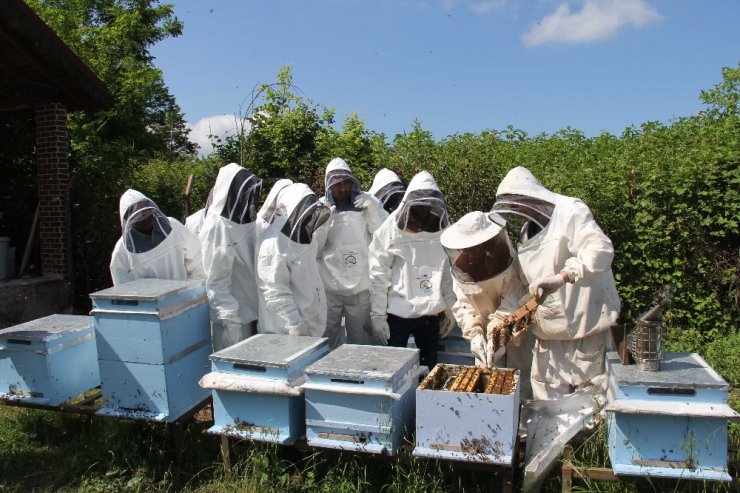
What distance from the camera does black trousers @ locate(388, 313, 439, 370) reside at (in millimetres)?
4281

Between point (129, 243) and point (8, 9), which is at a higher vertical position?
point (8, 9)

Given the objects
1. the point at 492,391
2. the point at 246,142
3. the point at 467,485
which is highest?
the point at 246,142

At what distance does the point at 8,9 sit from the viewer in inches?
251

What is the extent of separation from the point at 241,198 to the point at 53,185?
4627 millimetres

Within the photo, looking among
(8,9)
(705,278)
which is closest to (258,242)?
(705,278)

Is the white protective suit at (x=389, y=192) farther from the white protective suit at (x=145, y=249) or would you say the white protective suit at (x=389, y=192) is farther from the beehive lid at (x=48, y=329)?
the beehive lid at (x=48, y=329)

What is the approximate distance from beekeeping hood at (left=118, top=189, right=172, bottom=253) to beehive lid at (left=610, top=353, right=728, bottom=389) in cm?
318

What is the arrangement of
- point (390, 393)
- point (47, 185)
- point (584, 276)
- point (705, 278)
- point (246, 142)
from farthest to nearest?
point (246, 142)
point (47, 185)
point (705, 278)
point (584, 276)
point (390, 393)

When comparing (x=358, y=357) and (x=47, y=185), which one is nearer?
(x=358, y=357)

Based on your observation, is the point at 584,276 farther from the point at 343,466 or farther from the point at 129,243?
the point at 129,243

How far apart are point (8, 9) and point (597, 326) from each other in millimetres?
6739

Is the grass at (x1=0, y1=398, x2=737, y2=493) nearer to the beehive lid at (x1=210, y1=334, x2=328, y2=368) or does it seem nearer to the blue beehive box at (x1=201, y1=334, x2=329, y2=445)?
the blue beehive box at (x1=201, y1=334, x2=329, y2=445)

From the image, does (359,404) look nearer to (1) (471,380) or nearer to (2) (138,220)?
(1) (471,380)

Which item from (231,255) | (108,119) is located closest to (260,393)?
(231,255)
